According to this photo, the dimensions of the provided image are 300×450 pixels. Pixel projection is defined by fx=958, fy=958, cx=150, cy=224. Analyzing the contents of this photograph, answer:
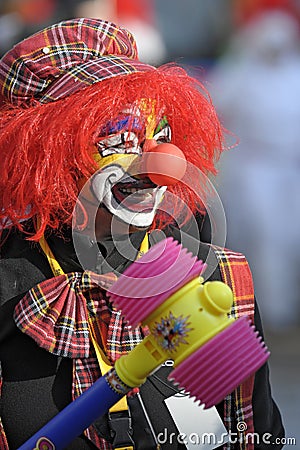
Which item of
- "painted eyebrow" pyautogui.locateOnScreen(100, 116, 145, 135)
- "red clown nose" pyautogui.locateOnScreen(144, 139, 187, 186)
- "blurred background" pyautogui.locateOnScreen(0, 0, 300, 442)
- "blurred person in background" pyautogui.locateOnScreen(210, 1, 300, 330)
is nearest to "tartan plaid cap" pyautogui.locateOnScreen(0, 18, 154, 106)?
"painted eyebrow" pyautogui.locateOnScreen(100, 116, 145, 135)

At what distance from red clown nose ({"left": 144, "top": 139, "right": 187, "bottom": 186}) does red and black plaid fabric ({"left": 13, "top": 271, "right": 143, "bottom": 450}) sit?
0.28 metres

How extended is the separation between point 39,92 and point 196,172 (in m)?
0.42

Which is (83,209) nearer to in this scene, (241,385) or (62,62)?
(62,62)

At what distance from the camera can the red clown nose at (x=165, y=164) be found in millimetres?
2016

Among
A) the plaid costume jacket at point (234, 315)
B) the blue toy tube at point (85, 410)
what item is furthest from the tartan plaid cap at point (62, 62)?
the blue toy tube at point (85, 410)

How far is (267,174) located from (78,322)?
319 centimetres

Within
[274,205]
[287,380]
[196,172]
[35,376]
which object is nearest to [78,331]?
[35,376]

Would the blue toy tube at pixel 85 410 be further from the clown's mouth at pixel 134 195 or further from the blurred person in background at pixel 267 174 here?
the blurred person in background at pixel 267 174

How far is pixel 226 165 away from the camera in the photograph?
523cm

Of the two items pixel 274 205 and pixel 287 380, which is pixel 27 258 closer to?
pixel 287 380

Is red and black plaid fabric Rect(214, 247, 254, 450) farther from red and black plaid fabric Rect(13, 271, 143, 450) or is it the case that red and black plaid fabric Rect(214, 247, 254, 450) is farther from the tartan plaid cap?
the tartan plaid cap

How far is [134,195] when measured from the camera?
6.88 ft

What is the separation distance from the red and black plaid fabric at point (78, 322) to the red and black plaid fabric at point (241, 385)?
254mm

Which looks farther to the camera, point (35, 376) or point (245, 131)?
point (245, 131)
